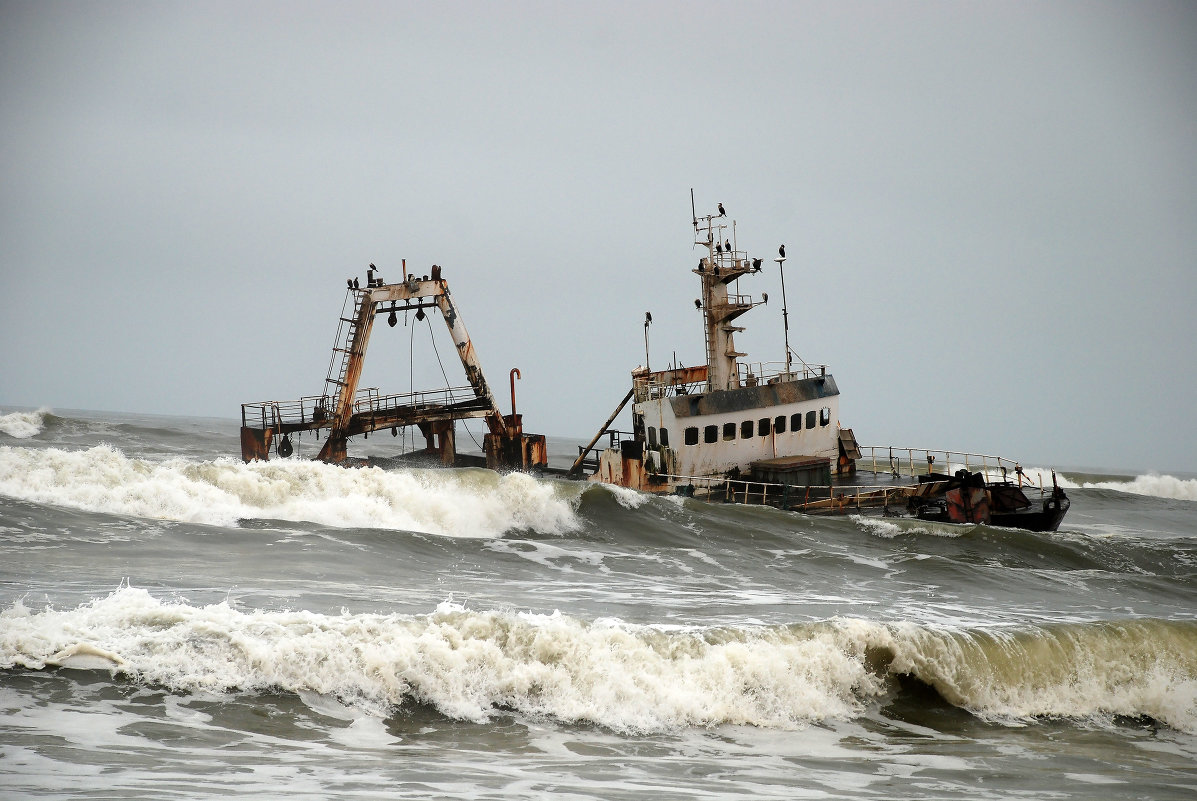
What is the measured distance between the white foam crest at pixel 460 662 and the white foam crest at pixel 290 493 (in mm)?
9320

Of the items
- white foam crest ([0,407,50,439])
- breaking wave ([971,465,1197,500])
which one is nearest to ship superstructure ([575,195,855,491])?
breaking wave ([971,465,1197,500])

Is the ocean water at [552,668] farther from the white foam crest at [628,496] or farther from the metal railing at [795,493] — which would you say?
the metal railing at [795,493]

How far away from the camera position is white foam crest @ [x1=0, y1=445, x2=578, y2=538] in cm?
2038

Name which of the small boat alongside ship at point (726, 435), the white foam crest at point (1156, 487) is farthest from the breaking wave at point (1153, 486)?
the small boat alongside ship at point (726, 435)

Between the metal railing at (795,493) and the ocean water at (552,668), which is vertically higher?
the metal railing at (795,493)

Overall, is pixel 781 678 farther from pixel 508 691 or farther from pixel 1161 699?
pixel 1161 699

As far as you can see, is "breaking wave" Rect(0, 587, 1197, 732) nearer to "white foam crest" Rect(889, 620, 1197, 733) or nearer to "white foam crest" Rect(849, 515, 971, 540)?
"white foam crest" Rect(889, 620, 1197, 733)

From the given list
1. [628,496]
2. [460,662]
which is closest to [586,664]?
[460,662]

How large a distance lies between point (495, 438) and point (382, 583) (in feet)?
58.6

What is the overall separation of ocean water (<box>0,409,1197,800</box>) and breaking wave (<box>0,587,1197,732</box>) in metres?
0.03

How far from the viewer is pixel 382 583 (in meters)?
15.1

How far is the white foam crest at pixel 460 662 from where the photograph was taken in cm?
1019

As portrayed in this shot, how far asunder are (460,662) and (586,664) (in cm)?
132

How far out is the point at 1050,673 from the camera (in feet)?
40.8
